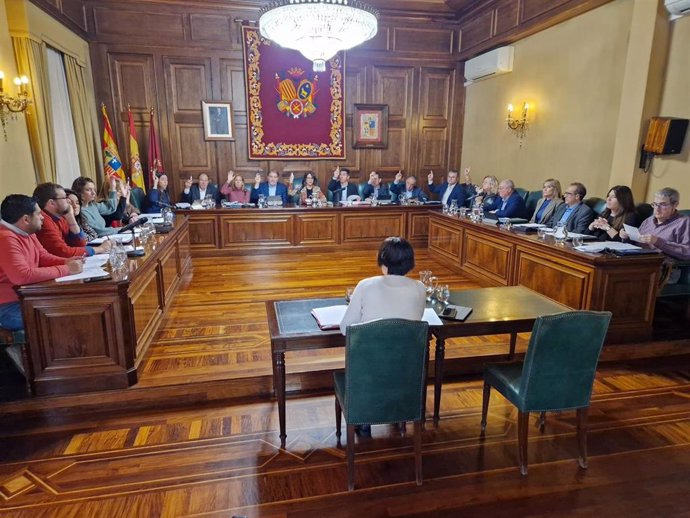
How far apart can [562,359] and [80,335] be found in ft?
8.89

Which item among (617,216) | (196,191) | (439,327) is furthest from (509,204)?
(196,191)

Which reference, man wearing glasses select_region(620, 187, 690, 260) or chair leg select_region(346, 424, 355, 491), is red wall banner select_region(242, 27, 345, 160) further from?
chair leg select_region(346, 424, 355, 491)

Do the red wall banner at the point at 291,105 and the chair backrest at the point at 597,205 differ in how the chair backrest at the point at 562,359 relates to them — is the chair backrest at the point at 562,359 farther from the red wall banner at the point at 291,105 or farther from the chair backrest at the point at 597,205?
the red wall banner at the point at 291,105

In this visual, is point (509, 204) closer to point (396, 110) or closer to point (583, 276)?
point (583, 276)

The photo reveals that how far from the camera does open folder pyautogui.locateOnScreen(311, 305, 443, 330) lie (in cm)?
231

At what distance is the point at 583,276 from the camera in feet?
11.5

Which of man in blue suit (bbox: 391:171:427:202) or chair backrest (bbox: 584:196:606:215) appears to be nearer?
chair backrest (bbox: 584:196:606:215)

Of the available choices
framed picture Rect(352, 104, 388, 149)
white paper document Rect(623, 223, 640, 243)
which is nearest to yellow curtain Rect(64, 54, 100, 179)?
framed picture Rect(352, 104, 388, 149)

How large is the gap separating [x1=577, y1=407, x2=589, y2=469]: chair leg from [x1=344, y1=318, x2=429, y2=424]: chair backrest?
823 millimetres

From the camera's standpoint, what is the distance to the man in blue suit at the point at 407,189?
24.7ft

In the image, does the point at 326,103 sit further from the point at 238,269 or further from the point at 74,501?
the point at 74,501

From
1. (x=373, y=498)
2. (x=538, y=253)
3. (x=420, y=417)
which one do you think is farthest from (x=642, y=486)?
(x=538, y=253)

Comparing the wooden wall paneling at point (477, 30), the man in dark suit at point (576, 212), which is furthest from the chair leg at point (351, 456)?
the wooden wall paneling at point (477, 30)

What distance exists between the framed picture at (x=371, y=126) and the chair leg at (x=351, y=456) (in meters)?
6.52
